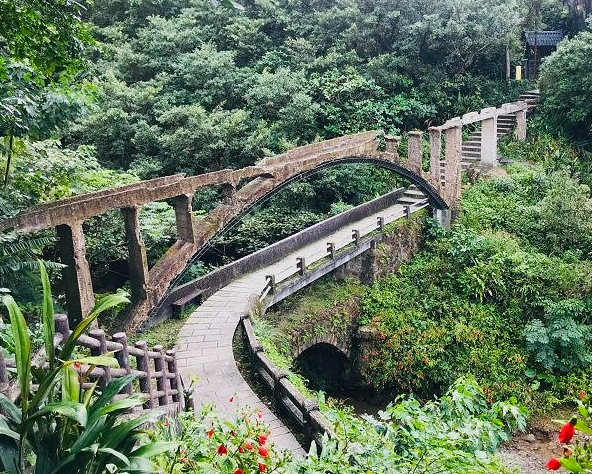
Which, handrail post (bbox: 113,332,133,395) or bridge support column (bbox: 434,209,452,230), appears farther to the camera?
bridge support column (bbox: 434,209,452,230)

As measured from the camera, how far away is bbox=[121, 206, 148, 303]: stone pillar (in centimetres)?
910

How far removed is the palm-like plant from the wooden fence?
0.25 meters

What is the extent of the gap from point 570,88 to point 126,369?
21.9 metres

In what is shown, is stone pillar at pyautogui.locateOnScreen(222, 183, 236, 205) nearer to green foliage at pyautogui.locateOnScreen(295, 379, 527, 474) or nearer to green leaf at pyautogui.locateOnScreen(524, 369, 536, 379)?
green foliage at pyautogui.locateOnScreen(295, 379, 527, 474)

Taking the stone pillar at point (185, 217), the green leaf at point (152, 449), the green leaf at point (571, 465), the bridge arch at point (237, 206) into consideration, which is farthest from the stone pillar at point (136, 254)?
the green leaf at point (571, 465)

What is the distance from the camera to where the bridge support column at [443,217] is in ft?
62.4

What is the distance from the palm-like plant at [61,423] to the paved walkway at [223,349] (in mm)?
2835

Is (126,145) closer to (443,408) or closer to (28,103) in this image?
(28,103)

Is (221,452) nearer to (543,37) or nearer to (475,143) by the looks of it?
(475,143)

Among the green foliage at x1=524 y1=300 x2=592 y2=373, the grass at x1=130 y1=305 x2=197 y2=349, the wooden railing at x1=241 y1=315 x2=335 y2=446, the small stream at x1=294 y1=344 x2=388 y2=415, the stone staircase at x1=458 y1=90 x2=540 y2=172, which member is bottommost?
the small stream at x1=294 y1=344 x2=388 y2=415

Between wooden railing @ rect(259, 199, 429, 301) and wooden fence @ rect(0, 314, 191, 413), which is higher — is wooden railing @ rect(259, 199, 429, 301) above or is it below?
below

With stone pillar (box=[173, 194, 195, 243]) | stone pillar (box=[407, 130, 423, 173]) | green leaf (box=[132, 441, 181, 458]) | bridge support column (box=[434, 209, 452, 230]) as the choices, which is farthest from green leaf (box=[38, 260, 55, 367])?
bridge support column (box=[434, 209, 452, 230])

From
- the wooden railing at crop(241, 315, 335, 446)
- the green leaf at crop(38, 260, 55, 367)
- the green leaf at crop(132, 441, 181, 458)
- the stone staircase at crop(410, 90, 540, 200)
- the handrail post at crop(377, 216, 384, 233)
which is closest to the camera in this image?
the green leaf at crop(132, 441, 181, 458)

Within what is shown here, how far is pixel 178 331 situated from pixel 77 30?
531 cm
